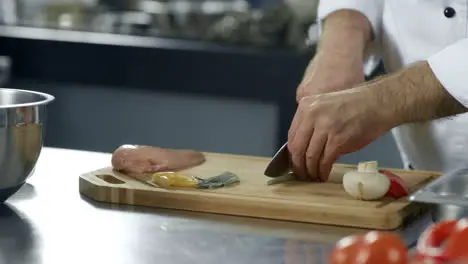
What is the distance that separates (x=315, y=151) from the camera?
1.42m

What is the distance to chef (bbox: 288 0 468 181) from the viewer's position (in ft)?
4.62

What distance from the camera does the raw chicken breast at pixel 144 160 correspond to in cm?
151

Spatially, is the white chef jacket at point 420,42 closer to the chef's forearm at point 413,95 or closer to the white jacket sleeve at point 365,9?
the white jacket sleeve at point 365,9

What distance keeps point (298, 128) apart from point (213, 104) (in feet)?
5.09

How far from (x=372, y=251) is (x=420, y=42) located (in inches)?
36.1

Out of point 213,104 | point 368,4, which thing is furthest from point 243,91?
point 368,4

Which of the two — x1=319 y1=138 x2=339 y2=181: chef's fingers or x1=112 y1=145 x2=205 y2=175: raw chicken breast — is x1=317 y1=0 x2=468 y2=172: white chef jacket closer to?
x1=319 y1=138 x2=339 y2=181: chef's fingers

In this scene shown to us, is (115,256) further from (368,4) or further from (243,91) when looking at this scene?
(243,91)

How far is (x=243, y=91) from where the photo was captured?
9.48 feet

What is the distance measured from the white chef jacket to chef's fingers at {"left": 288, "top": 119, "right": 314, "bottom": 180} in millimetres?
307

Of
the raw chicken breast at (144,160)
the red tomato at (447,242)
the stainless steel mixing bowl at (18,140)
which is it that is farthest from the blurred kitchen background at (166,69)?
the red tomato at (447,242)

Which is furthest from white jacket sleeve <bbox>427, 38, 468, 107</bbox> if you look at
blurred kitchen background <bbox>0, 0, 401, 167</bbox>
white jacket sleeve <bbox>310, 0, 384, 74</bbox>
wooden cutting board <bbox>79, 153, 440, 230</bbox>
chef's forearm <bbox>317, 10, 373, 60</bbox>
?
blurred kitchen background <bbox>0, 0, 401, 167</bbox>

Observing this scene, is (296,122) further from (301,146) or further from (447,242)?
(447,242)

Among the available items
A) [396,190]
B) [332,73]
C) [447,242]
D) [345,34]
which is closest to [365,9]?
[345,34]
